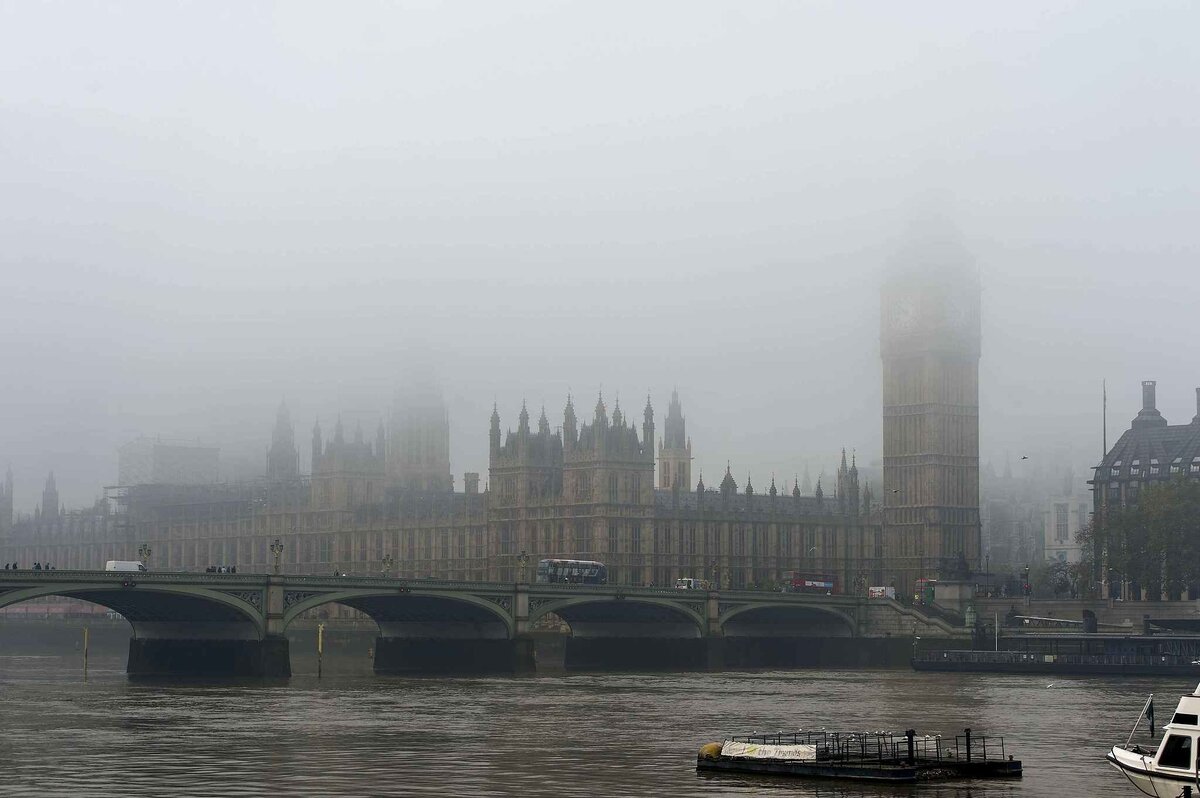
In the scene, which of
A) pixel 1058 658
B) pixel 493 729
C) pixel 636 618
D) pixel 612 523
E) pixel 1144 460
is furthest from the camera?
pixel 1144 460

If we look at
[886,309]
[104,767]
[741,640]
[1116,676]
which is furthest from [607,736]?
[886,309]

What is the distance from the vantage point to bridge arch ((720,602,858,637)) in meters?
146

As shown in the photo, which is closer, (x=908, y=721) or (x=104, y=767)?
(x=104, y=767)

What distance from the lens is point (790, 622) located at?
154 meters

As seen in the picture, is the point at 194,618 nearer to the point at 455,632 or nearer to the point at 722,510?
the point at 455,632

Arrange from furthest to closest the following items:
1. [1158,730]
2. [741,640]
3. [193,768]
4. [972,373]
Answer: [972,373]
[741,640]
[1158,730]
[193,768]

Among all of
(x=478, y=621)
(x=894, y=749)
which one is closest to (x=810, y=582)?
(x=478, y=621)

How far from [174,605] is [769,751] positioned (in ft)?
200

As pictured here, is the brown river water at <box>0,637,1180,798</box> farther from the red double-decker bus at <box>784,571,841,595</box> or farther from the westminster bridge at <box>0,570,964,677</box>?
the red double-decker bus at <box>784,571,841,595</box>

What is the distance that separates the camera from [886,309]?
190 metres

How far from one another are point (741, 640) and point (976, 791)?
306 feet

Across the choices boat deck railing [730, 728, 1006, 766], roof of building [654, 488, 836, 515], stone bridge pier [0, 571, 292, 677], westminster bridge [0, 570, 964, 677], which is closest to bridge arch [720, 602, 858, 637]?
westminster bridge [0, 570, 964, 677]

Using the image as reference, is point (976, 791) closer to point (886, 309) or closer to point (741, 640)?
point (741, 640)

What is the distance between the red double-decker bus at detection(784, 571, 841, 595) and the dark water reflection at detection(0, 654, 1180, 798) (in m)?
53.9
